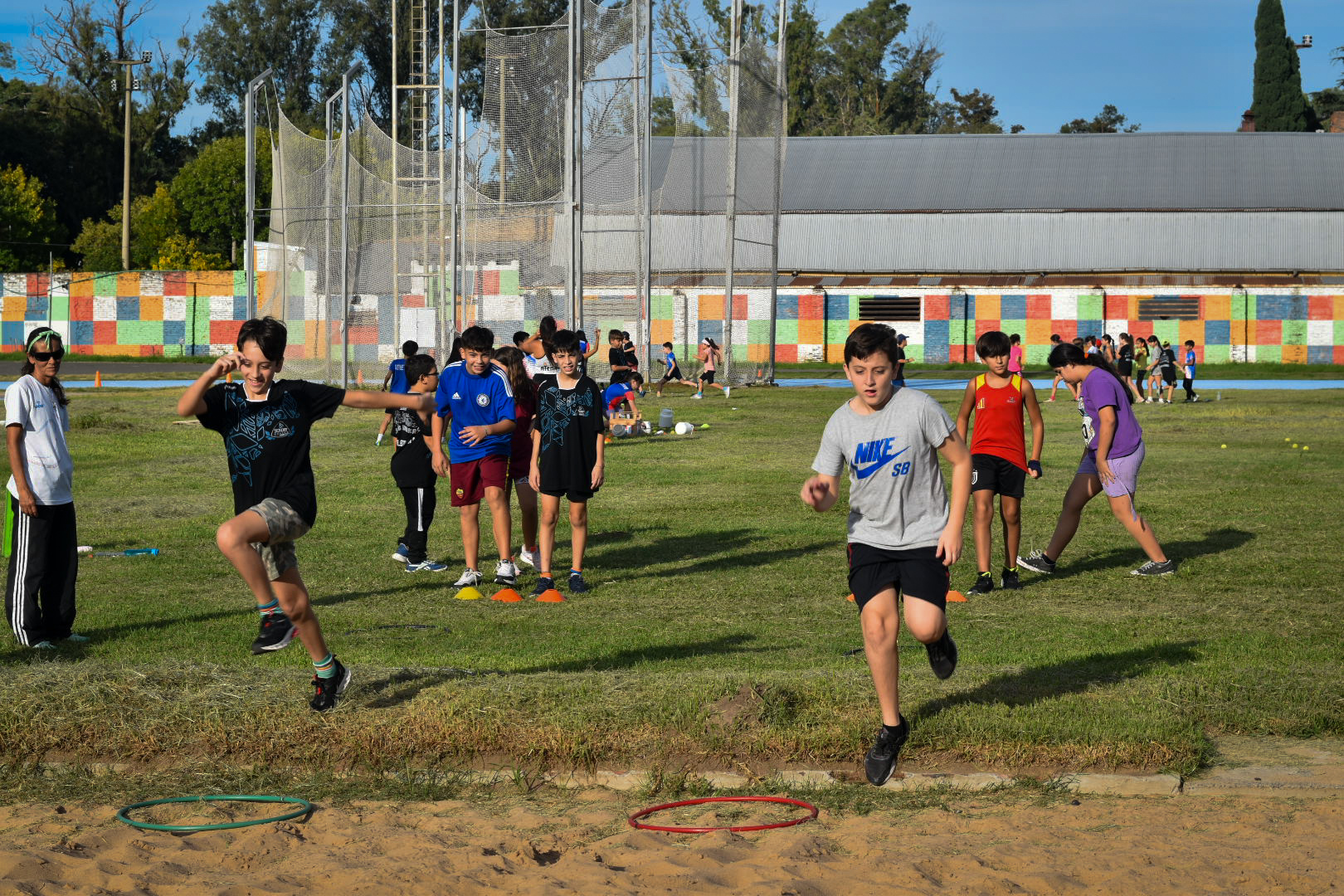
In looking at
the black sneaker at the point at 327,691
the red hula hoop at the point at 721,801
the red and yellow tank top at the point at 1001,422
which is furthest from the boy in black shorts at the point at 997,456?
the black sneaker at the point at 327,691

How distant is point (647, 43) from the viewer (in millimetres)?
30812

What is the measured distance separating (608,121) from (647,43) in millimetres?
2140

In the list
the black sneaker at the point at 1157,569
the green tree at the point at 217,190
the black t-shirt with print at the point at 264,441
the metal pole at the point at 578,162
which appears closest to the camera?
the black t-shirt with print at the point at 264,441

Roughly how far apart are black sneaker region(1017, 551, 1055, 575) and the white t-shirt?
702 cm

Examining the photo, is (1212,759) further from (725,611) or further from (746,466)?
(746,466)

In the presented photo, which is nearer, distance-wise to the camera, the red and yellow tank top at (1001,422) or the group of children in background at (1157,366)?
the red and yellow tank top at (1001,422)

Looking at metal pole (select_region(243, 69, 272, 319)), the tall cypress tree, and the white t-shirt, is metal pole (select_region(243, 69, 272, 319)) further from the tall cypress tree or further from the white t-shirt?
the tall cypress tree

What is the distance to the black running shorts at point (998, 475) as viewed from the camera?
10.2 metres

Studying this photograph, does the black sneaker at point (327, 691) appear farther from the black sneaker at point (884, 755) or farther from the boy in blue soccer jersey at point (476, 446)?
the boy in blue soccer jersey at point (476, 446)

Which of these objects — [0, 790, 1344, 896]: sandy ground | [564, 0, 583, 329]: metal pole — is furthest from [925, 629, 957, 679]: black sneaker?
[564, 0, 583, 329]: metal pole

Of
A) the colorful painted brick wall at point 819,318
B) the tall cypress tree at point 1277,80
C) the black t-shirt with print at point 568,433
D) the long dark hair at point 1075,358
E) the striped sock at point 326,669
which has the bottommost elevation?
the striped sock at point 326,669

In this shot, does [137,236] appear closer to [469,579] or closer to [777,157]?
[777,157]

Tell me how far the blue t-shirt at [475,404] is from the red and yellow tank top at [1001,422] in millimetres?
3479

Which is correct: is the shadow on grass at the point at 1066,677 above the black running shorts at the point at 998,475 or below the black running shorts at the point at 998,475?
below
